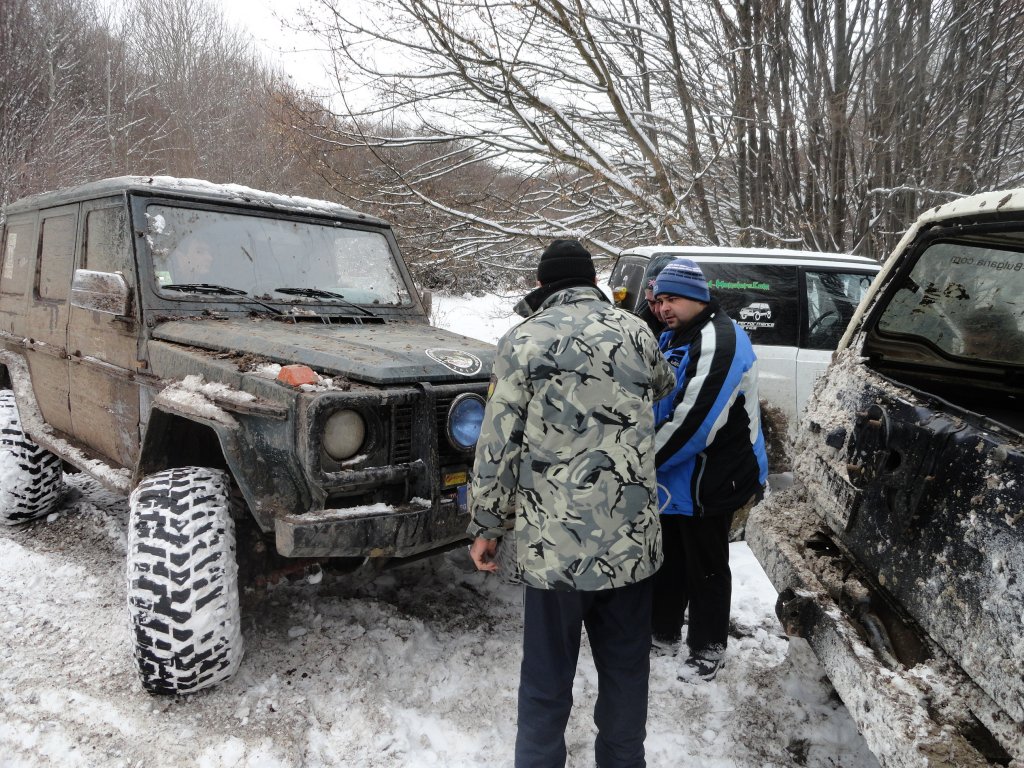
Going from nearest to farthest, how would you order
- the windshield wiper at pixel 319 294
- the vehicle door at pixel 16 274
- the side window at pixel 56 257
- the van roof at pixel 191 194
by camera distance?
the van roof at pixel 191 194, the windshield wiper at pixel 319 294, the side window at pixel 56 257, the vehicle door at pixel 16 274

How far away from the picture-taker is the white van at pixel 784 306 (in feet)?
16.5

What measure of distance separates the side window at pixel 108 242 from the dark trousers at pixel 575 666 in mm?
2689

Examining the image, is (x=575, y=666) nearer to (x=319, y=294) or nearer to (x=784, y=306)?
(x=319, y=294)

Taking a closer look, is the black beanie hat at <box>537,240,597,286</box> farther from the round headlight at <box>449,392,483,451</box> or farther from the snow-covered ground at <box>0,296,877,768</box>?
the snow-covered ground at <box>0,296,877,768</box>

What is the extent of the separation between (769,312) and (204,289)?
12.6ft

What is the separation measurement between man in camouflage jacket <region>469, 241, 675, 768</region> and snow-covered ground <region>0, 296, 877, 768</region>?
58cm

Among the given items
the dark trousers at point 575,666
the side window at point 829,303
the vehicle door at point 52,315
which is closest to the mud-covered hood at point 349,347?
the dark trousers at point 575,666

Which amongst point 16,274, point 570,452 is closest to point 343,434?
point 570,452

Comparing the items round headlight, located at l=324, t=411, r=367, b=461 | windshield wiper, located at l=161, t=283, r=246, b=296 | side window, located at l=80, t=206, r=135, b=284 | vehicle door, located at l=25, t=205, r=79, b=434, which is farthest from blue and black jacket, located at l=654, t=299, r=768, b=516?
vehicle door, located at l=25, t=205, r=79, b=434

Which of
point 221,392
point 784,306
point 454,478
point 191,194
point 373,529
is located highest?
point 191,194

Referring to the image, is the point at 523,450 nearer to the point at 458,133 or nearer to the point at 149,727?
the point at 149,727

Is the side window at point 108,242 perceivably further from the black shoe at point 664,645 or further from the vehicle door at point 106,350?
the black shoe at point 664,645

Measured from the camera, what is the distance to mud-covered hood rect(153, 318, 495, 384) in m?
2.70

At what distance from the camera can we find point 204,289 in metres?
3.47
